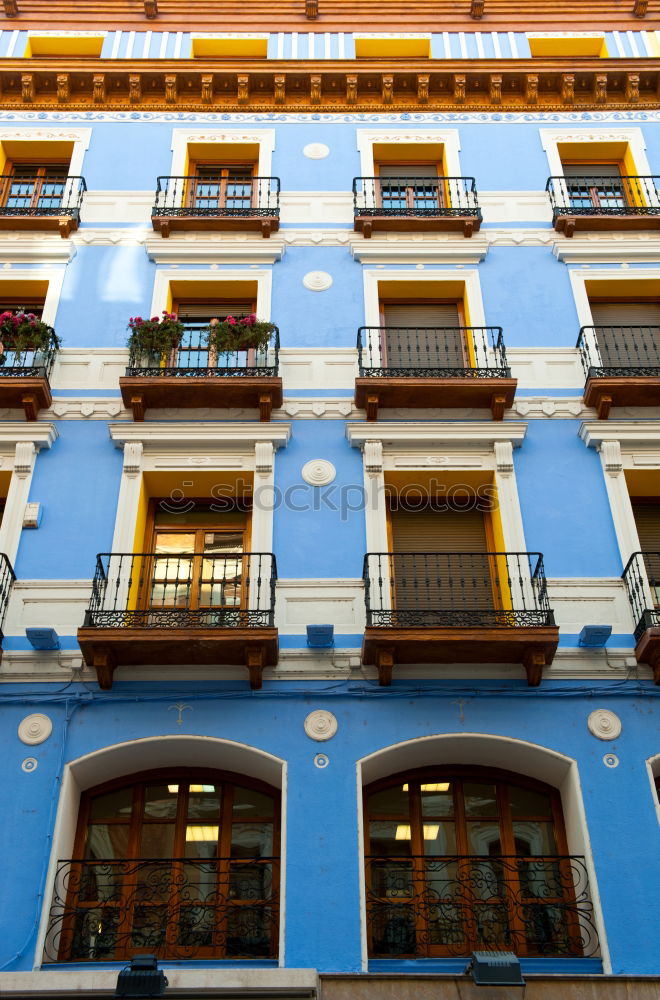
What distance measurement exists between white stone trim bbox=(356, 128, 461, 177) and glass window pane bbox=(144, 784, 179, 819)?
11098mm

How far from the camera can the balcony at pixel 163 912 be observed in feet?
32.4

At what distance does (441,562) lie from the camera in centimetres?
1265

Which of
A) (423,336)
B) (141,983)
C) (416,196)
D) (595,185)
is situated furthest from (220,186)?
(141,983)

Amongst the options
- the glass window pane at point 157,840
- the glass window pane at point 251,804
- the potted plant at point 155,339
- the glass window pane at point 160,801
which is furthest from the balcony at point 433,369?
the glass window pane at point 157,840

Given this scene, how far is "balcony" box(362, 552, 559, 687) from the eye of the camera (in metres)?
10.8

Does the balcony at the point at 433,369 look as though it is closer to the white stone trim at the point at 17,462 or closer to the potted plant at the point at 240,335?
the potted plant at the point at 240,335

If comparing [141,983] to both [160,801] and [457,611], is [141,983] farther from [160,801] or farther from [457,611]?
[457,611]

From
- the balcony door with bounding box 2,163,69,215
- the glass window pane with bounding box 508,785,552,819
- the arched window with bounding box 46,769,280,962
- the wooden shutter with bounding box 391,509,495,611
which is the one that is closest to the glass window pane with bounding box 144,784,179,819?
the arched window with bounding box 46,769,280,962

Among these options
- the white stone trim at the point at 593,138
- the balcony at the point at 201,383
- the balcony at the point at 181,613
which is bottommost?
the balcony at the point at 181,613

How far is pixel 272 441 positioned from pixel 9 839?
5.97 m

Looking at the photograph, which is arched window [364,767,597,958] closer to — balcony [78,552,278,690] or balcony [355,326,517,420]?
balcony [78,552,278,690]

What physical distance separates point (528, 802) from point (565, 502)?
3.89 meters

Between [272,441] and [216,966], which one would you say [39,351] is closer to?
[272,441]

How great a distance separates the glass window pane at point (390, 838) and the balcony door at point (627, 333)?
23.2ft
